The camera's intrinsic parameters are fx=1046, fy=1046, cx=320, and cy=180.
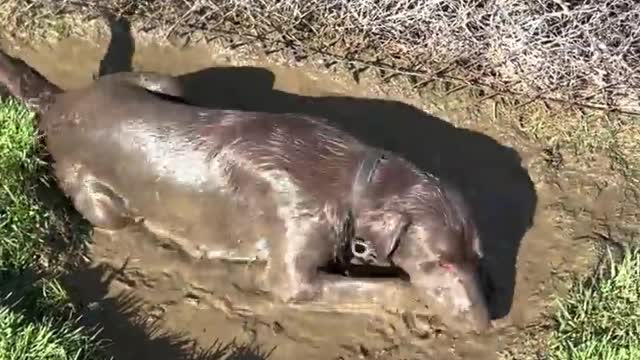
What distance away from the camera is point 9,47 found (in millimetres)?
7223

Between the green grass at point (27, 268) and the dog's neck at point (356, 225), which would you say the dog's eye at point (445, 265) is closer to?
the dog's neck at point (356, 225)

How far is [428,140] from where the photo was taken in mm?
6867

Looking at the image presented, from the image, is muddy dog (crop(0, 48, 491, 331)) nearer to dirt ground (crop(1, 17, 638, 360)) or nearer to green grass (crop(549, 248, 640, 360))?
dirt ground (crop(1, 17, 638, 360))

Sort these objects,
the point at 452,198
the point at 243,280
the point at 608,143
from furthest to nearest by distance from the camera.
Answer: the point at 608,143
the point at 243,280
the point at 452,198

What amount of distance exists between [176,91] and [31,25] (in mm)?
1621

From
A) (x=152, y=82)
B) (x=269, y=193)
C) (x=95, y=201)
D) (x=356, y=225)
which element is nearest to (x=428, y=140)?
(x=356, y=225)

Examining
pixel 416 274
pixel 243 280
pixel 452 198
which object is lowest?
pixel 243 280

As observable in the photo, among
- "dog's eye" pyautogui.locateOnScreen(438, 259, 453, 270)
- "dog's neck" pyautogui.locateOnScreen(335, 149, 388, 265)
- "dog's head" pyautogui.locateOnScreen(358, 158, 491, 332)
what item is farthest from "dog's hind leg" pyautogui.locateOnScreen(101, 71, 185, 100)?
"dog's eye" pyautogui.locateOnScreen(438, 259, 453, 270)

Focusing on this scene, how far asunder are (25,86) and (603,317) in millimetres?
3644

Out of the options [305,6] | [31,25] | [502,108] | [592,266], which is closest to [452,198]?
[592,266]

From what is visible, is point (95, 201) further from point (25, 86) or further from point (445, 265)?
point (445, 265)

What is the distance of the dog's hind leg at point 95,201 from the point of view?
601 cm

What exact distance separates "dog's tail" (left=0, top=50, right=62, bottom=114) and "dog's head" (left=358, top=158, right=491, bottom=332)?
215cm

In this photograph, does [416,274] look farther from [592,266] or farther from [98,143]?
[98,143]
